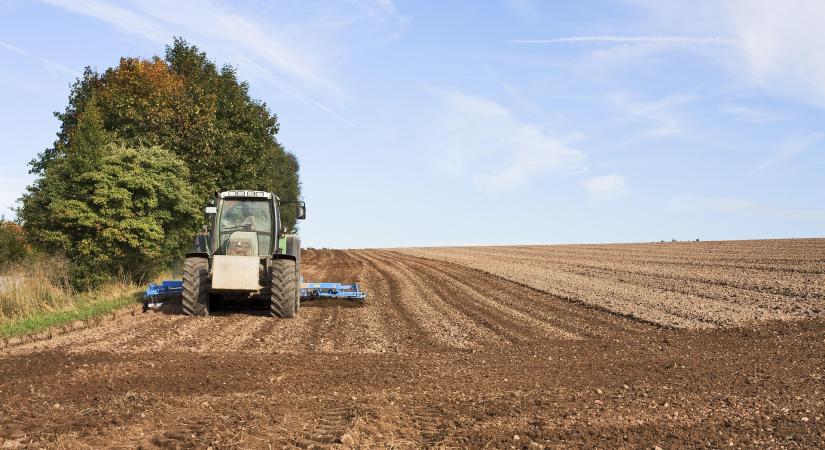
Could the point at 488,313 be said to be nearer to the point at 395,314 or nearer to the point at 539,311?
the point at 539,311

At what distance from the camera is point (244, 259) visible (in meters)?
14.9

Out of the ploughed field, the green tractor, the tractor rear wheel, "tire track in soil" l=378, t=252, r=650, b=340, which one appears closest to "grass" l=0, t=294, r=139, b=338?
the ploughed field

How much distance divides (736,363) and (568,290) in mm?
11578

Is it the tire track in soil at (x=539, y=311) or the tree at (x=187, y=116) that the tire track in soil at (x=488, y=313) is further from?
the tree at (x=187, y=116)

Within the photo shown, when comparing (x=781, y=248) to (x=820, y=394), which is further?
(x=781, y=248)

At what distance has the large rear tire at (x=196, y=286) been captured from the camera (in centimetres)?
1528

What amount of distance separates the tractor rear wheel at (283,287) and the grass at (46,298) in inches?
168

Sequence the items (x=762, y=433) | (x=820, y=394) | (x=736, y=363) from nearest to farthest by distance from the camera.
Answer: (x=762, y=433), (x=820, y=394), (x=736, y=363)

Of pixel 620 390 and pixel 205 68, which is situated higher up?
pixel 205 68

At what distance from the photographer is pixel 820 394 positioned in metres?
8.61

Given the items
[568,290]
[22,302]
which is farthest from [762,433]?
[22,302]

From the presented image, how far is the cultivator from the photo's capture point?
1734 cm

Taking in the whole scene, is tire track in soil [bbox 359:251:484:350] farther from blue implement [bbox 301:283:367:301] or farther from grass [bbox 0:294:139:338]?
grass [bbox 0:294:139:338]

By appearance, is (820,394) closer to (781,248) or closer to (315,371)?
(315,371)
